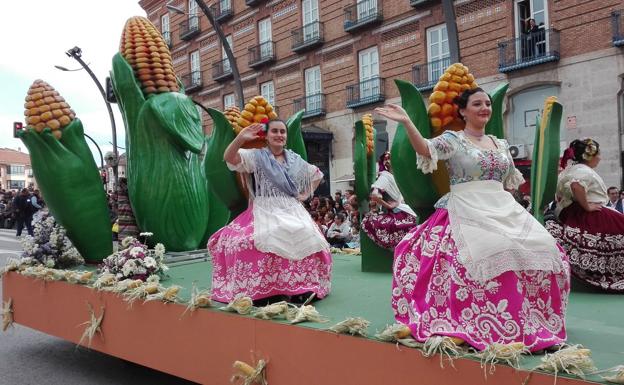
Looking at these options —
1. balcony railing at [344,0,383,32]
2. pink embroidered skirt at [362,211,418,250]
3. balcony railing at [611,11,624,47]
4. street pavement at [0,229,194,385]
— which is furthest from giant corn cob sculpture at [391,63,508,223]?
balcony railing at [344,0,383,32]

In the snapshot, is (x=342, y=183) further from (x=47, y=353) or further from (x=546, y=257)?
(x=546, y=257)


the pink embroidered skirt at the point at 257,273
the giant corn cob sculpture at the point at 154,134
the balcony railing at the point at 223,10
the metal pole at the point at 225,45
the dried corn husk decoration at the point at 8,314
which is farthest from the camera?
the balcony railing at the point at 223,10

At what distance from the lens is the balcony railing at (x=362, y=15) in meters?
15.6

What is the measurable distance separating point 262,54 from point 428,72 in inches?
274

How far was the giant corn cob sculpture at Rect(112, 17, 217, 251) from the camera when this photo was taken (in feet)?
18.0

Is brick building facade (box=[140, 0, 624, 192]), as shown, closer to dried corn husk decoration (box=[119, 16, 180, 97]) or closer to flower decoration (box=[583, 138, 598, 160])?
flower decoration (box=[583, 138, 598, 160])

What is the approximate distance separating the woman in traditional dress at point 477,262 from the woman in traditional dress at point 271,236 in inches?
34.1

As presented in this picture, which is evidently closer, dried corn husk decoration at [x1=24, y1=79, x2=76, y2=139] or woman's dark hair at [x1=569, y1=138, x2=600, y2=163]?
woman's dark hair at [x1=569, y1=138, x2=600, y2=163]

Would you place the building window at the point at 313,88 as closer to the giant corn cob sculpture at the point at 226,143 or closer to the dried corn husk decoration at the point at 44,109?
the dried corn husk decoration at the point at 44,109

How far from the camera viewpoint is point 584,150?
154 inches

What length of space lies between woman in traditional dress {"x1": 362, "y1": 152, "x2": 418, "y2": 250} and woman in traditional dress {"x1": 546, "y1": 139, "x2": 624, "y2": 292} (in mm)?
1260

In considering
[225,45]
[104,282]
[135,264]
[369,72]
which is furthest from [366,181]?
[369,72]

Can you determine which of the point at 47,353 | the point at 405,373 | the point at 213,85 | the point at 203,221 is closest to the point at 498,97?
the point at 405,373

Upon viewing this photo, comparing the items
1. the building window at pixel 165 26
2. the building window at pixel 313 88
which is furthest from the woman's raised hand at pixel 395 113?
the building window at pixel 165 26
